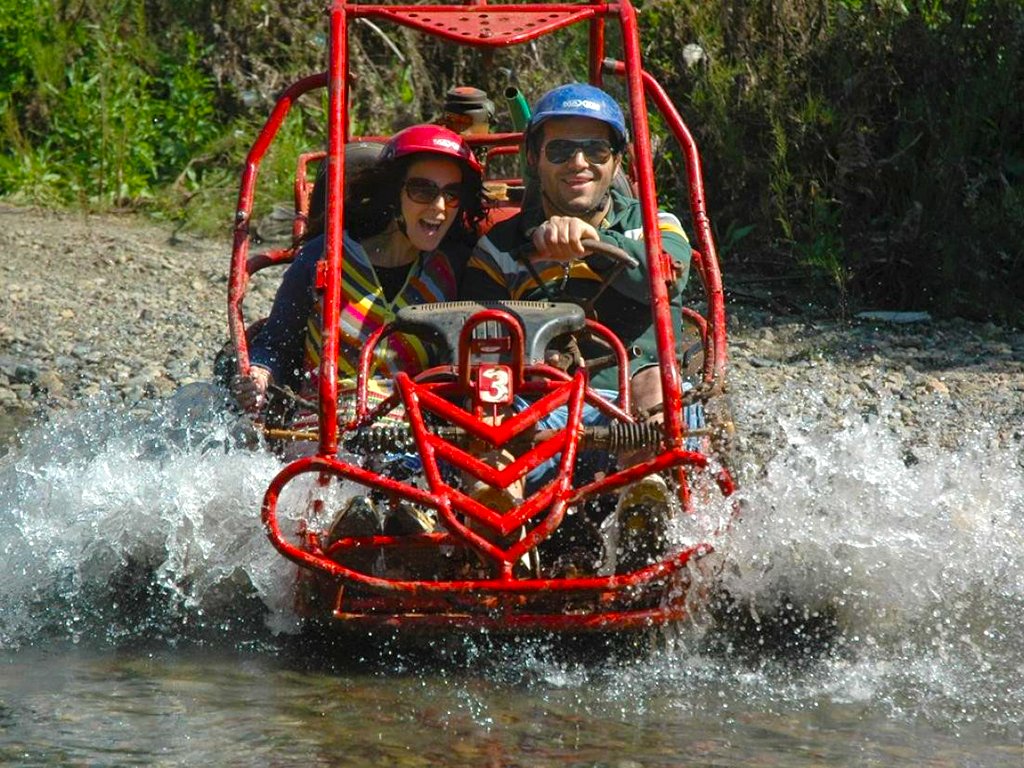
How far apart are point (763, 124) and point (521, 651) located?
Result: 5232mm

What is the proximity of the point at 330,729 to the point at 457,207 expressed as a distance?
1.97 metres

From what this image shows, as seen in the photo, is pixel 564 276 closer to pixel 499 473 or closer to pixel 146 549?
pixel 499 473

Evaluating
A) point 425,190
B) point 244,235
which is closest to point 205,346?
point 244,235

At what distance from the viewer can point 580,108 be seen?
18.5ft

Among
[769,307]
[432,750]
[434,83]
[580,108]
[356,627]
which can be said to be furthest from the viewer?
[434,83]

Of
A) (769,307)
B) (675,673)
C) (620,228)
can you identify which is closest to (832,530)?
(675,673)

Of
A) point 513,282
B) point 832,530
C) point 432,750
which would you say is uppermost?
point 513,282

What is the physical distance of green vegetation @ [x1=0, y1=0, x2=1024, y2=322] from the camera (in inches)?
369

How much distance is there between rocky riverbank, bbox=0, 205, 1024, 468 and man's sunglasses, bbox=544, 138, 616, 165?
2068 mm

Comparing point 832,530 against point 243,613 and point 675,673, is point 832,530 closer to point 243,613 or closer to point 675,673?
point 675,673

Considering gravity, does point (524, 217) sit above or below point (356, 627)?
above

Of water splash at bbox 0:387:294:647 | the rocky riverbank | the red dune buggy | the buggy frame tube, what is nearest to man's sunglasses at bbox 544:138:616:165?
the red dune buggy

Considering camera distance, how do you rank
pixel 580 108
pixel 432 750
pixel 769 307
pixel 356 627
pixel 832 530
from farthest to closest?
pixel 769 307 → pixel 580 108 → pixel 832 530 → pixel 356 627 → pixel 432 750

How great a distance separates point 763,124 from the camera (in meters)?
9.79
